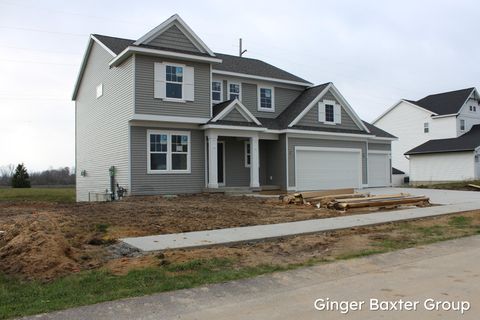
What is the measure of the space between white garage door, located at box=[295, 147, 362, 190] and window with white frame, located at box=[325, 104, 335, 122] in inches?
70.0

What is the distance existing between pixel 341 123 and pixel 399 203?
1148cm

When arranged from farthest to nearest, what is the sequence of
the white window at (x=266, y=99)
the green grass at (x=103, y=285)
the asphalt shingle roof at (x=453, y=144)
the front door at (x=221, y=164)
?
the asphalt shingle roof at (x=453, y=144), the white window at (x=266, y=99), the front door at (x=221, y=164), the green grass at (x=103, y=285)

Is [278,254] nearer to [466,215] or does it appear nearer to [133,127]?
[466,215]

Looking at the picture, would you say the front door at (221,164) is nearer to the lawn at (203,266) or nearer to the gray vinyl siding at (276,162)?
the gray vinyl siding at (276,162)

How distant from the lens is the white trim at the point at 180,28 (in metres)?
20.3

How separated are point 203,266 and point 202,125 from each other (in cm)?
1460

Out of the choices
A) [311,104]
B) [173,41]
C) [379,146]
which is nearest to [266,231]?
[173,41]

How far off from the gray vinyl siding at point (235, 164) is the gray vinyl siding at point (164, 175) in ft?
7.30

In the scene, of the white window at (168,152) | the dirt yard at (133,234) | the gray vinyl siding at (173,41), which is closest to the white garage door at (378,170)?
the white window at (168,152)

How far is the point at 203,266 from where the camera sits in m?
7.48

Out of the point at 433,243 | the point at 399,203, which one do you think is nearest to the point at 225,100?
the point at 399,203

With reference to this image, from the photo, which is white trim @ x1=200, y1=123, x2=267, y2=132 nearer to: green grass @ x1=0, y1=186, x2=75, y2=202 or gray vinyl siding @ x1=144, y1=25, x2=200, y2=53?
gray vinyl siding @ x1=144, y1=25, x2=200, y2=53

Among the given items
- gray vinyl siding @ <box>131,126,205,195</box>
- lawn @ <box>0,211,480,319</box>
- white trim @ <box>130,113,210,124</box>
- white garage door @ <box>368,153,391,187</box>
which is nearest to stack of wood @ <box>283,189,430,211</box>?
lawn @ <box>0,211,480,319</box>

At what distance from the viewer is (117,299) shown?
5.83 meters
